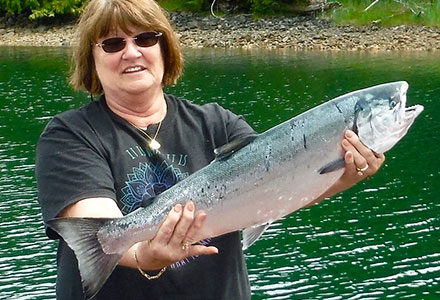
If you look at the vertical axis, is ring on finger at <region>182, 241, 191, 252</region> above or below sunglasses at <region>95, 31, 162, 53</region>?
below

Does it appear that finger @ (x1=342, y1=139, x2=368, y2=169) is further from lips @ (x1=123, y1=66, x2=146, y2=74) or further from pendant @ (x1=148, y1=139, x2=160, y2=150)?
lips @ (x1=123, y1=66, x2=146, y2=74)

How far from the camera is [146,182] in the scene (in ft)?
13.6

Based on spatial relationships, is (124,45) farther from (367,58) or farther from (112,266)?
(367,58)

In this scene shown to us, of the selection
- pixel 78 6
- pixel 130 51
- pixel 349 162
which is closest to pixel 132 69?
pixel 130 51

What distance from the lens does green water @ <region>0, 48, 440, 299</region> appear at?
1527cm

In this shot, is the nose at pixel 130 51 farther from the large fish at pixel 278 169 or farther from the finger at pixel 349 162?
the finger at pixel 349 162

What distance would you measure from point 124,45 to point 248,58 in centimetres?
5067

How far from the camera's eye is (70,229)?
13.0 feet

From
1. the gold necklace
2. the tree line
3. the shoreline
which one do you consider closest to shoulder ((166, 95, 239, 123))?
the gold necklace

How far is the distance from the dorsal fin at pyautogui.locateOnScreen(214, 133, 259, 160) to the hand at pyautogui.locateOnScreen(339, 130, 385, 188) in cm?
58

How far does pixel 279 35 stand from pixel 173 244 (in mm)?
59639

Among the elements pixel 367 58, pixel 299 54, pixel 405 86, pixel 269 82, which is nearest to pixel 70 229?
pixel 405 86

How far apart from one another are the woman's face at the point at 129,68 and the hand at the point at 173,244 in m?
0.81

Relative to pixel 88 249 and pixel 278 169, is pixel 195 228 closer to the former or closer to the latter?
pixel 88 249
